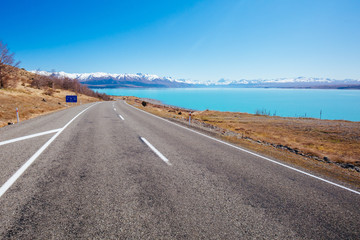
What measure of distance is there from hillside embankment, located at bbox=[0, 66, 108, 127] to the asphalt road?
11184 mm

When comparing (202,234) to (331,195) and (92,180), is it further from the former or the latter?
(331,195)

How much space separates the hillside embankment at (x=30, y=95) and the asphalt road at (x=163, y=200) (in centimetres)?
1118

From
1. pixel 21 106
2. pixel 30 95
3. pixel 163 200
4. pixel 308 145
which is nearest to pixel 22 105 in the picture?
pixel 21 106

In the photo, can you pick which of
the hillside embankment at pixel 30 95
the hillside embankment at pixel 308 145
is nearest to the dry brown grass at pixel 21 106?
the hillside embankment at pixel 30 95

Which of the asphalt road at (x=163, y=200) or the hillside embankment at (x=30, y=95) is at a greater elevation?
the hillside embankment at (x=30, y=95)

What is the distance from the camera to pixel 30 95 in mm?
30109

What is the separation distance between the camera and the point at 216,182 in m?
3.91

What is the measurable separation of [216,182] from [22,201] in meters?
3.62

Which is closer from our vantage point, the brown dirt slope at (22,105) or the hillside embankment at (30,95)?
the brown dirt slope at (22,105)

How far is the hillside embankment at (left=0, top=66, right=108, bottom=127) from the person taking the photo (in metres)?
16.1

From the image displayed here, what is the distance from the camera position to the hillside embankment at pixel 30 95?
16.1m

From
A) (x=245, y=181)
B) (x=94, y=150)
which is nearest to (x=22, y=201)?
(x=94, y=150)

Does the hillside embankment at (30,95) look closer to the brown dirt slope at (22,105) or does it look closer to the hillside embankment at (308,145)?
the brown dirt slope at (22,105)

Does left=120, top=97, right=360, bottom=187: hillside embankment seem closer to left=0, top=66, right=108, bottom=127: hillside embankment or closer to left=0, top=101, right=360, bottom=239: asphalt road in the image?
left=0, top=101, right=360, bottom=239: asphalt road
